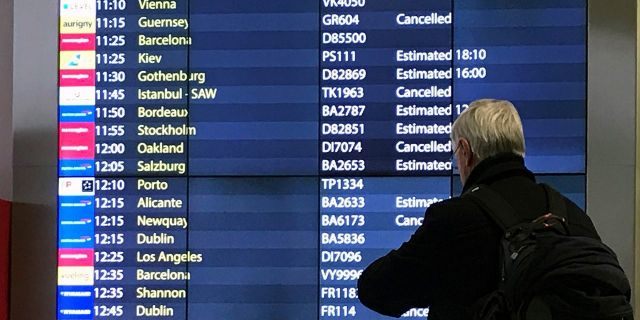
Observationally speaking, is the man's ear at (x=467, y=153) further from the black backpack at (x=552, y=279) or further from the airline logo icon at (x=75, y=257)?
the airline logo icon at (x=75, y=257)

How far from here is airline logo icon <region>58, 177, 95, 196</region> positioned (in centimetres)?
328

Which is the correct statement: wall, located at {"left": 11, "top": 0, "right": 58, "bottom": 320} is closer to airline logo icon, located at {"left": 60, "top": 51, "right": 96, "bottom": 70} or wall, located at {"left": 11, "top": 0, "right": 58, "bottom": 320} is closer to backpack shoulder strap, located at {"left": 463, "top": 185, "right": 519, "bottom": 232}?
airline logo icon, located at {"left": 60, "top": 51, "right": 96, "bottom": 70}

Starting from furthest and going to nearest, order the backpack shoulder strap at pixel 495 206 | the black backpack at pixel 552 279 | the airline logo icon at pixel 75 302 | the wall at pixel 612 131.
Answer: the airline logo icon at pixel 75 302 → the wall at pixel 612 131 → the backpack shoulder strap at pixel 495 206 → the black backpack at pixel 552 279

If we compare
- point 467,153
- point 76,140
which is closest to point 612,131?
point 467,153

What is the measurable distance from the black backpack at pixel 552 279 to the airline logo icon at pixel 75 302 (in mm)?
1782

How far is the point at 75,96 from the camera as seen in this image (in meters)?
3.29

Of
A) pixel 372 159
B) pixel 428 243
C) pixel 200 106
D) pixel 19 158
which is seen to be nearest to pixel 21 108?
pixel 19 158

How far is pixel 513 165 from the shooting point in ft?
7.07

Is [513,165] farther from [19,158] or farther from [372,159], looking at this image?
[19,158]

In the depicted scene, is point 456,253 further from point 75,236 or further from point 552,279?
point 75,236

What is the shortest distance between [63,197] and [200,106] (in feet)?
2.14

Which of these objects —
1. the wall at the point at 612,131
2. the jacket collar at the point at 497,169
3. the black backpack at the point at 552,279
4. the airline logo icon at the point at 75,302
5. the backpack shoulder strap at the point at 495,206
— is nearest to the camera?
the black backpack at the point at 552,279

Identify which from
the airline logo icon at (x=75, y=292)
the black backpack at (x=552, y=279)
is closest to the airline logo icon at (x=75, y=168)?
the airline logo icon at (x=75, y=292)

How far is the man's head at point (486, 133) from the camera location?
2.18 metres
